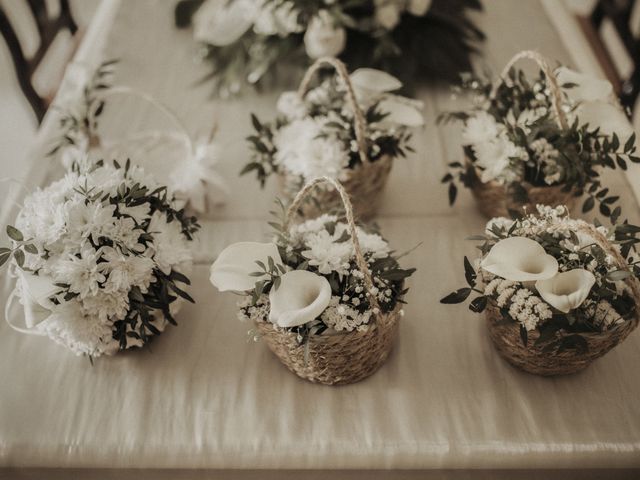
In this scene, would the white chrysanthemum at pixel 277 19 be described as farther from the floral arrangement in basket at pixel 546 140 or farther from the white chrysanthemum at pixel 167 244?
the white chrysanthemum at pixel 167 244

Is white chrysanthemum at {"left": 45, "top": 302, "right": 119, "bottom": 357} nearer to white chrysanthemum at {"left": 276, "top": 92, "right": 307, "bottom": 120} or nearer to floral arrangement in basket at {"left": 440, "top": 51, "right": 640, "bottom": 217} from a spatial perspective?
white chrysanthemum at {"left": 276, "top": 92, "right": 307, "bottom": 120}

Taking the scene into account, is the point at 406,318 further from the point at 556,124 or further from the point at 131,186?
the point at 131,186

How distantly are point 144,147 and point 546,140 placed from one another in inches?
37.9

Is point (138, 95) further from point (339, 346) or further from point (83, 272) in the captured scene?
point (339, 346)

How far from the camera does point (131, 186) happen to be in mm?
1025

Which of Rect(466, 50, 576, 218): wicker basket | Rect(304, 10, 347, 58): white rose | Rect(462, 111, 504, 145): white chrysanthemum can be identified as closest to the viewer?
Rect(466, 50, 576, 218): wicker basket

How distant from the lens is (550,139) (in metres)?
1.13

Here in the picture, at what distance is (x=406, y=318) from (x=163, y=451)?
1.75 ft

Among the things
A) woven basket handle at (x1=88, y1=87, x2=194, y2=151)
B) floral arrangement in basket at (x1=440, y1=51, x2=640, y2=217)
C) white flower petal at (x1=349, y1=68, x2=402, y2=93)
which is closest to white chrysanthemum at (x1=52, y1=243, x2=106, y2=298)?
woven basket handle at (x1=88, y1=87, x2=194, y2=151)

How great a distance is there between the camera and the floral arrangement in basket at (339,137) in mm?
1189

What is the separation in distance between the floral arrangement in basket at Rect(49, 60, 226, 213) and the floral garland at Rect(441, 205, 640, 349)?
0.67 metres

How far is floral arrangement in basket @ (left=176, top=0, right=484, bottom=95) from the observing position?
157 centimetres

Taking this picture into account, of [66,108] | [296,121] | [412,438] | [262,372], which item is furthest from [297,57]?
[412,438]

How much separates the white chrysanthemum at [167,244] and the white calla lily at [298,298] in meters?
0.23
